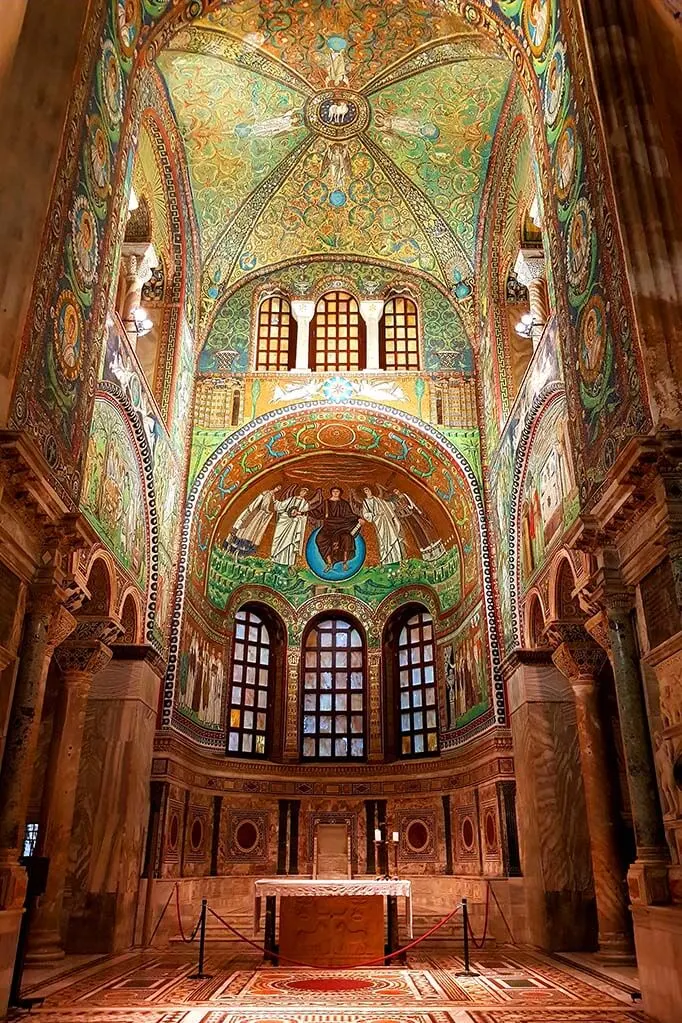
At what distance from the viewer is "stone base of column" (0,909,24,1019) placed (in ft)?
22.1

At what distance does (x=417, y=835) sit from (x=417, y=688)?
10.6 ft

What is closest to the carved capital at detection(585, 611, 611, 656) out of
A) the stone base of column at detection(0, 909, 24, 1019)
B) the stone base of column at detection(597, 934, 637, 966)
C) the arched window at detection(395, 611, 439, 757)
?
the stone base of column at detection(597, 934, 637, 966)

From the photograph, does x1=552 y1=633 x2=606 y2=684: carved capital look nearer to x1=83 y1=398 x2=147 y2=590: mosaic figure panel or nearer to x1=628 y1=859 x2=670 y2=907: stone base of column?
x1=628 y1=859 x2=670 y2=907: stone base of column

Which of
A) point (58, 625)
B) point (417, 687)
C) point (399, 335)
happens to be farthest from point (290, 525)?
point (58, 625)

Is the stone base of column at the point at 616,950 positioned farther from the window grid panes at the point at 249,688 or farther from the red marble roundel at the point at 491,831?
the window grid panes at the point at 249,688

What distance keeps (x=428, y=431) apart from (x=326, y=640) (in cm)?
610

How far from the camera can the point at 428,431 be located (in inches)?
672

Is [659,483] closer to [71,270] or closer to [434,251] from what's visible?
[71,270]

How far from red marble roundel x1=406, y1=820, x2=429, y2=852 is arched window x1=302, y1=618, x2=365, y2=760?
6.82 feet

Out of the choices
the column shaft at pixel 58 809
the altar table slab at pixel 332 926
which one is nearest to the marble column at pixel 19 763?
the column shaft at pixel 58 809

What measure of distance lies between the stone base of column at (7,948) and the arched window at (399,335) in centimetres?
1362

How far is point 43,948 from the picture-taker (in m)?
10.0

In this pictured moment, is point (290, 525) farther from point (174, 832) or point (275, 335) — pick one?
point (174, 832)

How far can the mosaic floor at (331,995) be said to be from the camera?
7023 millimetres
